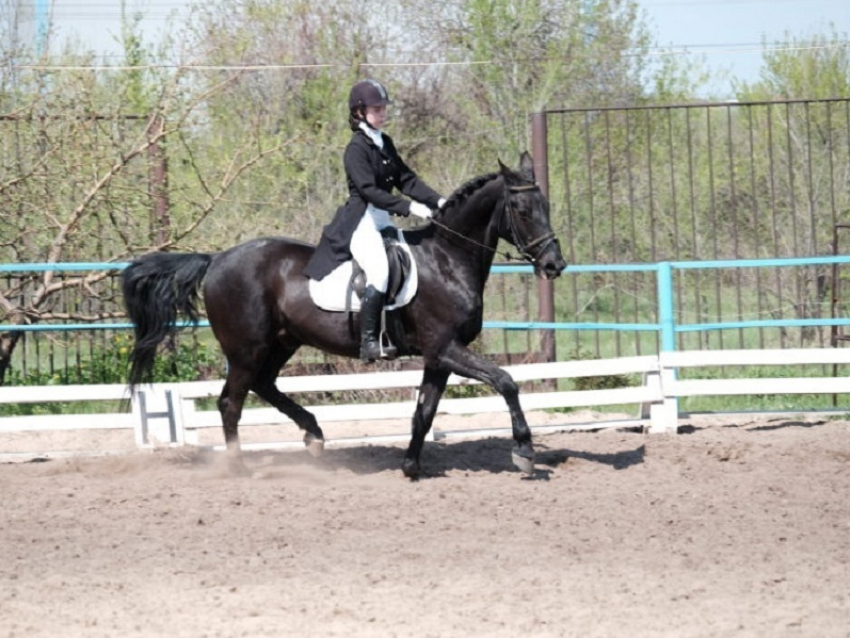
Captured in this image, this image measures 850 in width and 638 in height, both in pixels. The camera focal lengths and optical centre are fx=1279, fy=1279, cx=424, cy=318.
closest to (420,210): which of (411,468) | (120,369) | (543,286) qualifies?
(411,468)

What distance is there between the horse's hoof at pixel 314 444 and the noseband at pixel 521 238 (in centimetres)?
206

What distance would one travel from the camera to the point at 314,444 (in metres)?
9.13

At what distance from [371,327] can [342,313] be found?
1.01 ft

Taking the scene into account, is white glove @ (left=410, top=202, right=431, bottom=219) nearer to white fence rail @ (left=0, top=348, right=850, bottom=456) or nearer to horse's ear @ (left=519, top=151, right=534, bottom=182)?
horse's ear @ (left=519, top=151, right=534, bottom=182)

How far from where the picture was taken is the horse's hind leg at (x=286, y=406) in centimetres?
914

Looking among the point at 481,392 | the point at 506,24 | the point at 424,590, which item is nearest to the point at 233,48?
the point at 506,24

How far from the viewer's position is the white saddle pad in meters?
8.42

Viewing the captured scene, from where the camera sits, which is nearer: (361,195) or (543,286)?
(361,195)

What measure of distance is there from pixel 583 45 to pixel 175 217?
805cm

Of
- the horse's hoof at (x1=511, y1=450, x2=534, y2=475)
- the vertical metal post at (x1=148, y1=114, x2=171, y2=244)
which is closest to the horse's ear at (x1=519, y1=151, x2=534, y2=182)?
the horse's hoof at (x1=511, y1=450, x2=534, y2=475)

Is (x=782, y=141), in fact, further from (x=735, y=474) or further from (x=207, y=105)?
(x=735, y=474)

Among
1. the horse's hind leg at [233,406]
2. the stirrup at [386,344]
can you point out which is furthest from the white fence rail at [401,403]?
the stirrup at [386,344]

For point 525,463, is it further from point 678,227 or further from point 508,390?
point 678,227

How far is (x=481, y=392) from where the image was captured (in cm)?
1228
